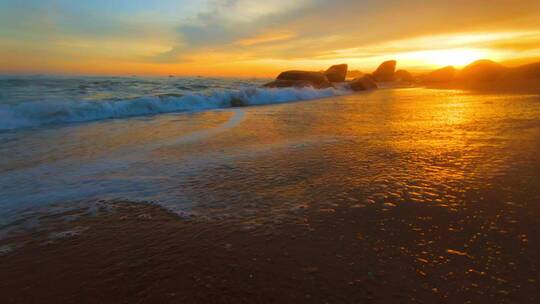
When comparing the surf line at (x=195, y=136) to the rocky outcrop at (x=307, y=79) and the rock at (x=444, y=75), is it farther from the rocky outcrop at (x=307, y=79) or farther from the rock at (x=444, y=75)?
the rock at (x=444, y=75)

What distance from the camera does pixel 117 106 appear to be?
38.4 feet

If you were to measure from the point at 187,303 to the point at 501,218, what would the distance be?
7.83 ft

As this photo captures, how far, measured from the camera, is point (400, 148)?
506 cm

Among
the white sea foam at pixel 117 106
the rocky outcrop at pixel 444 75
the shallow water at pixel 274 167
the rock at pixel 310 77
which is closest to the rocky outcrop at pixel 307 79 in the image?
the rock at pixel 310 77

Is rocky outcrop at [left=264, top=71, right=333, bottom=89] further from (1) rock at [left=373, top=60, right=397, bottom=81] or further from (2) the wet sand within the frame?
(1) rock at [left=373, top=60, right=397, bottom=81]

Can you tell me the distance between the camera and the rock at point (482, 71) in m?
27.0

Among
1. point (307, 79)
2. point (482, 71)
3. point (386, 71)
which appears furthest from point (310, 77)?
point (386, 71)

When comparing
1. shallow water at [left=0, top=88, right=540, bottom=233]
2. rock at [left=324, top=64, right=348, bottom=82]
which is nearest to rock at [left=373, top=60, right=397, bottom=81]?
rock at [left=324, top=64, right=348, bottom=82]

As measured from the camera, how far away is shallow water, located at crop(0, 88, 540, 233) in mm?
3156

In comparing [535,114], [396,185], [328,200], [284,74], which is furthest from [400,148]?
[284,74]

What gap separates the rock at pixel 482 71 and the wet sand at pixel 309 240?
92.1 ft

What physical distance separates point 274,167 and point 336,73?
34.1 m

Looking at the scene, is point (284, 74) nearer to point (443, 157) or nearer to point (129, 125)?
point (129, 125)

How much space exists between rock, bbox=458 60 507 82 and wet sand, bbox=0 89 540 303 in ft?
92.1
